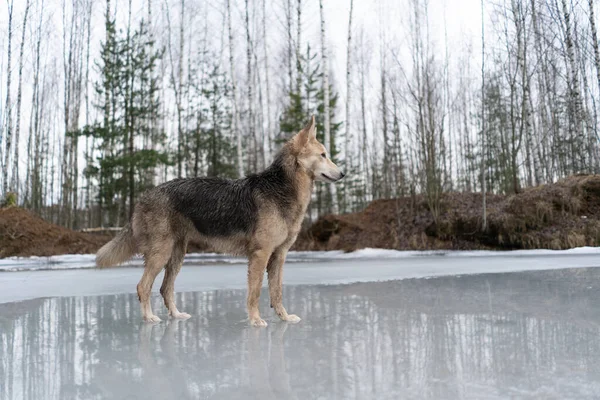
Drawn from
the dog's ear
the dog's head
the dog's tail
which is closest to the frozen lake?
the dog's tail

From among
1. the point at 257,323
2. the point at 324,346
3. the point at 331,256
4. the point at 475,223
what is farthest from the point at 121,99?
the point at 324,346

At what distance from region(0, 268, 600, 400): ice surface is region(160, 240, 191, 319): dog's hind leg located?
0.77ft

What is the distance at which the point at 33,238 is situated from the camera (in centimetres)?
1402

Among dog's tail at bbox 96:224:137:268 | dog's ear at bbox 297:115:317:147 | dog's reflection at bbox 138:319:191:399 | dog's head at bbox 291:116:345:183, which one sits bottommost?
dog's reflection at bbox 138:319:191:399

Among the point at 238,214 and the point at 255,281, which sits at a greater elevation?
the point at 238,214

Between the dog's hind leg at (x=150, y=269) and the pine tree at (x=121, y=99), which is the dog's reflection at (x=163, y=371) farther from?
the pine tree at (x=121, y=99)

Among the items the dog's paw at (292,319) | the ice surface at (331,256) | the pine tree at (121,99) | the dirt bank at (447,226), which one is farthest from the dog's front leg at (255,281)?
the pine tree at (121,99)

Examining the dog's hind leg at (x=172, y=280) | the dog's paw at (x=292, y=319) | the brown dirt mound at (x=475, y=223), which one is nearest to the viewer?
Answer: the dog's paw at (x=292, y=319)

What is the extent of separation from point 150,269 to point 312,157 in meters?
1.93

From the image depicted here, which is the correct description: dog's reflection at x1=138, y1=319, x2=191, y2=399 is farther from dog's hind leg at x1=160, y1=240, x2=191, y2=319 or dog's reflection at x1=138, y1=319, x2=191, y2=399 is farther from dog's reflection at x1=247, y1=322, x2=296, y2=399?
dog's hind leg at x1=160, y1=240, x2=191, y2=319

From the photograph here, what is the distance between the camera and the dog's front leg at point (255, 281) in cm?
366

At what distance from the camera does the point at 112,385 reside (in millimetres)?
2012

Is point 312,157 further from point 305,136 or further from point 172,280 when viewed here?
point 172,280

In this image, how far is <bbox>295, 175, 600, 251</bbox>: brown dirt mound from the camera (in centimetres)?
1191
